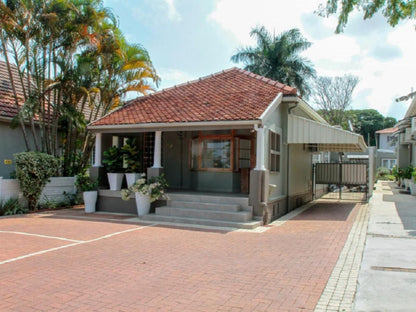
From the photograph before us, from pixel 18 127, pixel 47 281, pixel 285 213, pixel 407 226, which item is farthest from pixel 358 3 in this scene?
pixel 18 127

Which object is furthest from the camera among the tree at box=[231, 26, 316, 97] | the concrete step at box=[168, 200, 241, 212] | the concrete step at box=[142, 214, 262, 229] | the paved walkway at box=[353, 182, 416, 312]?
the tree at box=[231, 26, 316, 97]

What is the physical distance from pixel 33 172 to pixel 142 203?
374cm

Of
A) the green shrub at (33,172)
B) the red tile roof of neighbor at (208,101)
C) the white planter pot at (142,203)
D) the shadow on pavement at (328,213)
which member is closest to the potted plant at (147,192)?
the white planter pot at (142,203)

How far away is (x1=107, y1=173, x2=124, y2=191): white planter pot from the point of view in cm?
1241

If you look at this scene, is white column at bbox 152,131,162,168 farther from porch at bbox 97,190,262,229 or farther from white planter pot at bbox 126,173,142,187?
porch at bbox 97,190,262,229

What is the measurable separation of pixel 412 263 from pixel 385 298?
194cm

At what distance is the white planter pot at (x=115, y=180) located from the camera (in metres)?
12.4

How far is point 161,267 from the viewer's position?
6.07 metres

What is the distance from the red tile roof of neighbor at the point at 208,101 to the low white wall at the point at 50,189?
8.35 ft

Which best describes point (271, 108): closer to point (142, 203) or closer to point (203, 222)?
point (203, 222)

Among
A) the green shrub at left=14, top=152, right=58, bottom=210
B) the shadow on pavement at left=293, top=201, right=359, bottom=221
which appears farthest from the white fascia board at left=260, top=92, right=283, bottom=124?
the green shrub at left=14, top=152, right=58, bottom=210

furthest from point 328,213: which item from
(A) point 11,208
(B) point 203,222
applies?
(A) point 11,208

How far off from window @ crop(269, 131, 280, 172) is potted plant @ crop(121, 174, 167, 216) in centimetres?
348

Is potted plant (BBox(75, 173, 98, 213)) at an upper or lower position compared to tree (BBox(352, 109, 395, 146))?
lower
